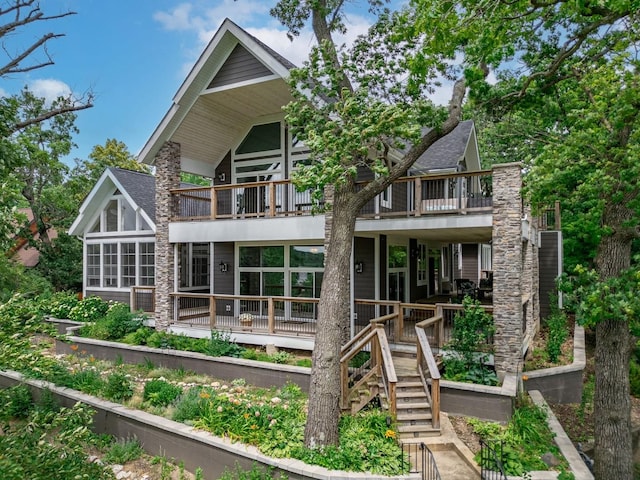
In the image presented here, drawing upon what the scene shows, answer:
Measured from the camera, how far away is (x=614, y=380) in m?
8.81

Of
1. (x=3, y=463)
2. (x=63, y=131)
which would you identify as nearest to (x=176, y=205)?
(x=3, y=463)

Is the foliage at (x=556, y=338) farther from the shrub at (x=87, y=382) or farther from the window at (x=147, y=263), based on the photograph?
the window at (x=147, y=263)

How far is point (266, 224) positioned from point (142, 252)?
695cm

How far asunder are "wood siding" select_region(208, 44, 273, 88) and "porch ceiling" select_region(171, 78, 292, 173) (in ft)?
0.84

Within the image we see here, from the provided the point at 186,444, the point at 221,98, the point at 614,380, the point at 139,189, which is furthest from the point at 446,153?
the point at 186,444

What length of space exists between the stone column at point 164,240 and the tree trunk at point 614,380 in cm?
1249

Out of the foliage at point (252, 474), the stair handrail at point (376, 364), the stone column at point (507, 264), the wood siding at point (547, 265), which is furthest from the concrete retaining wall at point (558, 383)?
the foliage at point (252, 474)

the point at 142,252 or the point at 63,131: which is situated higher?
the point at 63,131

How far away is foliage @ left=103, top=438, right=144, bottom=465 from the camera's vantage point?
26.2 ft

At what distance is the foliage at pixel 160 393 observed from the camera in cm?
914

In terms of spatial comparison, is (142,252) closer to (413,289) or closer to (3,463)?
(413,289)

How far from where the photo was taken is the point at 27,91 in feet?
81.0

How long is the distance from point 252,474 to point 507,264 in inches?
279

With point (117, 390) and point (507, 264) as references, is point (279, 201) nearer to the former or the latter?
point (117, 390)
